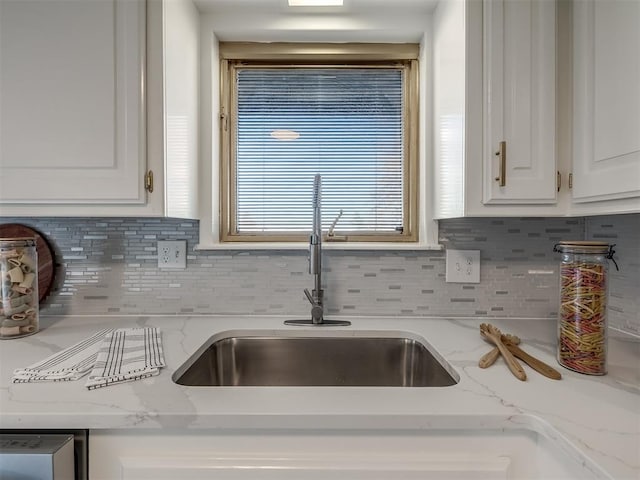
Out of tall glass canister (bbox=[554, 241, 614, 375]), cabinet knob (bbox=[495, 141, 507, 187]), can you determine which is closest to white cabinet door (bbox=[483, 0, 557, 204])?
cabinet knob (bbox=[495, 141, 507, 187])

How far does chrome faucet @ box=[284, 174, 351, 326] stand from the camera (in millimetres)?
1151

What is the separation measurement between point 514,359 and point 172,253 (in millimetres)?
1147

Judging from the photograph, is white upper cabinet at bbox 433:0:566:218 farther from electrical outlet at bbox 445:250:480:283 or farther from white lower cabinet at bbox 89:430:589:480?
white lower cabinet at bbox 89:430:589:480

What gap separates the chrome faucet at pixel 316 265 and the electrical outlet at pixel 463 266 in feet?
1.43

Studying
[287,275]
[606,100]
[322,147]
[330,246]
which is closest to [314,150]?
[322,147]

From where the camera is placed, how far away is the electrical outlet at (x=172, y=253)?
1244mm

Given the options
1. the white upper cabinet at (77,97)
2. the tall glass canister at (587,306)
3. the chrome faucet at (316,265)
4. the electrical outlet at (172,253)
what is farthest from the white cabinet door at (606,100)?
the electrical outlet at (172,253)

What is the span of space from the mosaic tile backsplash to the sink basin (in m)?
0.15

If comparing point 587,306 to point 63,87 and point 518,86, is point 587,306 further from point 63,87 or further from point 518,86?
point 63,87

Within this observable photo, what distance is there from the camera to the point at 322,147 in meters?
1.38

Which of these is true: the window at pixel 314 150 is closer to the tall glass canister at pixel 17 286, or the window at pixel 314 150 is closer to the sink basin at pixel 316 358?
the sink basin at pixel 316 358

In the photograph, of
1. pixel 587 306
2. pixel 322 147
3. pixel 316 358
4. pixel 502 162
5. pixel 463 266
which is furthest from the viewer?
pixel 322 147

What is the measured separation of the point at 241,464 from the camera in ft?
2.08

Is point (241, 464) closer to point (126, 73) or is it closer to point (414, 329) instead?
point (414, 329)
